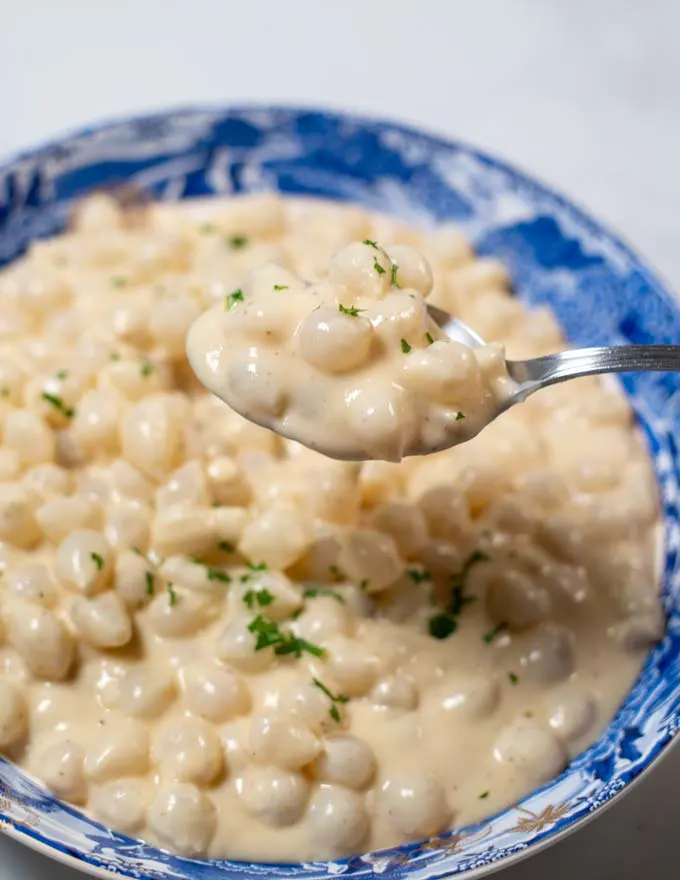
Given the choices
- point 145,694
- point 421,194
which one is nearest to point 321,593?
point 145,694

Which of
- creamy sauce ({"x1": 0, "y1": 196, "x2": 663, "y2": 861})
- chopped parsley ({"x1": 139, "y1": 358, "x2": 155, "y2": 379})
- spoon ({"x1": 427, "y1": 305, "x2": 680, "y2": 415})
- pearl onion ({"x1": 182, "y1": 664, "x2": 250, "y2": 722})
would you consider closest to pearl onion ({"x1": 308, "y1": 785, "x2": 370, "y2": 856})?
creamy sauce ({"x1": 0, "y1": 196, "x2": 663, "y2": 861})

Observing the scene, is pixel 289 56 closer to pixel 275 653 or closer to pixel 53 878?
pixel 275 653

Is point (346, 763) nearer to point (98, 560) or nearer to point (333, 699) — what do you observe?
point (333, 699)

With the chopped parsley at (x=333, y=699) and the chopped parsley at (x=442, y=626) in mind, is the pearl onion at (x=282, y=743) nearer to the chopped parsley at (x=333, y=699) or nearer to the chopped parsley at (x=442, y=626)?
the chopped parsley at (x=333, y=699)

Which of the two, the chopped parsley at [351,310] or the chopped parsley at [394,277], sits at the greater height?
the chopped parsley at [394,277]

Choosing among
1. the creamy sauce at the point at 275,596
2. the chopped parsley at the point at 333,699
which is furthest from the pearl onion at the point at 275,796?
the chopped parsley at the point at 333,699
